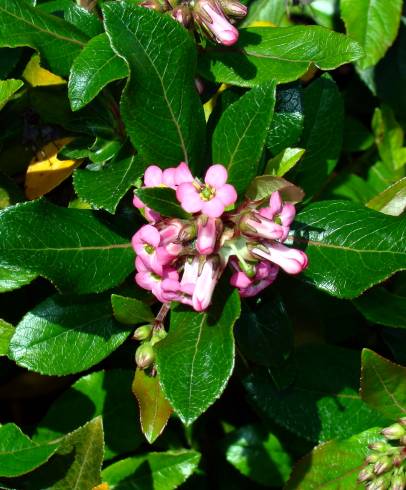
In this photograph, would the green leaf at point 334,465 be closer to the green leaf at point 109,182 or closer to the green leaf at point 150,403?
the green leaf at point 150,403

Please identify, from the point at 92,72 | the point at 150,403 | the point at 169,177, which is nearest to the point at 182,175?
the point at 169,177

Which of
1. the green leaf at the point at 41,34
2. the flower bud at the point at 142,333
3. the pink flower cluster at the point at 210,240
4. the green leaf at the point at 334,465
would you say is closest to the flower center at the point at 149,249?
the pink flower cluster at the point at 210,240

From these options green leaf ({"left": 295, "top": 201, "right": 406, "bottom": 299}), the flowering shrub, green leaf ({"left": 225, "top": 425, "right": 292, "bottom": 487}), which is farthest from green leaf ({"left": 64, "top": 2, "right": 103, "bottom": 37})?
green leaf ({"left": 225, "top": 425, "right": 292, "bottom": 487})

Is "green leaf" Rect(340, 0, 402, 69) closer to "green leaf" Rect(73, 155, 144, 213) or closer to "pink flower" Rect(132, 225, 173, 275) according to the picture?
"green leaf" Rect(73, 155, 144, 213)

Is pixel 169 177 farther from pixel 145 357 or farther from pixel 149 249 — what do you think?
pixel 145 357

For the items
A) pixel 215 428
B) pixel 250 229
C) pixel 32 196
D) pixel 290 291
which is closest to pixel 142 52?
pixel 250 229
